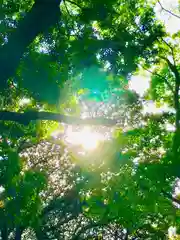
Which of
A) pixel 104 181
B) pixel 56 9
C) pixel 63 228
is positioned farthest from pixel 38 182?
pixel 63 228

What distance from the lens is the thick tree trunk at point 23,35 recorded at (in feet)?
8.77

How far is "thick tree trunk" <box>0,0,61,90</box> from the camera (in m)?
2.67

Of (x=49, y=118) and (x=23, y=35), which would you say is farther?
(x=49, y=118)

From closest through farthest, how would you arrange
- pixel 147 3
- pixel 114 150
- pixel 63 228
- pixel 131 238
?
pixel 114 150
pixel 147 3
pixel 63 228
pixel 131 238

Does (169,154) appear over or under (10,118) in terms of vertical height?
under

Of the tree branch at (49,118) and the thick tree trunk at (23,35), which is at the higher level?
the thick tree trunk at (23,35)

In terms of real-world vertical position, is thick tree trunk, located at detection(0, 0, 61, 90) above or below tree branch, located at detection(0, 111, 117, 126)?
above

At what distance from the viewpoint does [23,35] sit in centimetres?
270

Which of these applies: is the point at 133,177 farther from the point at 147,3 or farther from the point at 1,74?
the point at 147,3

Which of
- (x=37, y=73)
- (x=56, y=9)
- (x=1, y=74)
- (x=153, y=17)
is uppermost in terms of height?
(x=153, y=17)

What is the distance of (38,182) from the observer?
7.98 feet

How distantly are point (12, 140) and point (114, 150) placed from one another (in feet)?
5.61

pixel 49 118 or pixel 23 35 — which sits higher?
pixel 23 35

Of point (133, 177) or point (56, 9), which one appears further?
point (56, 9)
